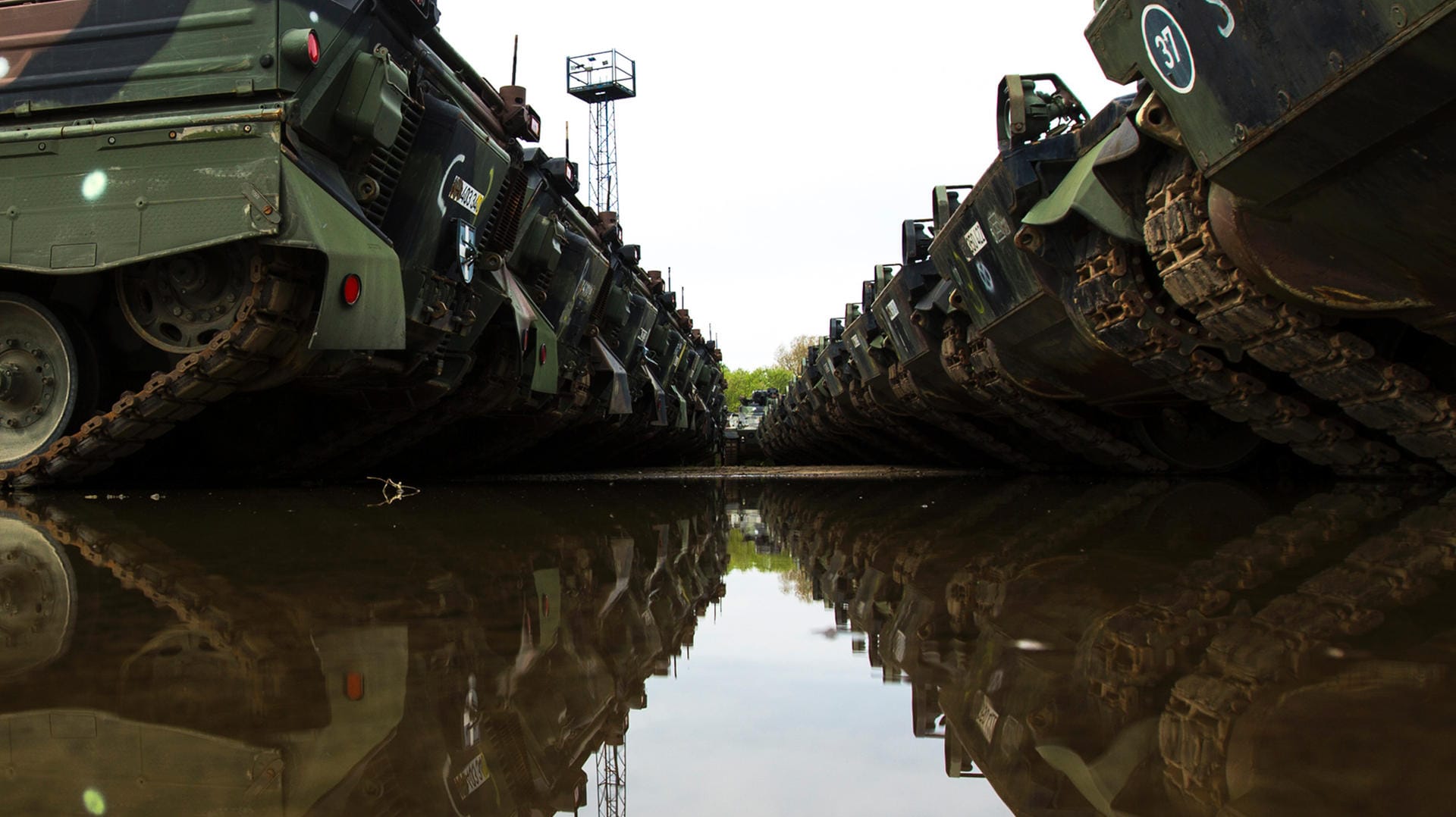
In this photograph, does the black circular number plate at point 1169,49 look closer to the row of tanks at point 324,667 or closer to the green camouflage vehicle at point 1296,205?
the green camouflage vehicle at point 1296,205

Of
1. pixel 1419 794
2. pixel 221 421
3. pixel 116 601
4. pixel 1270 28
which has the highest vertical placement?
pixel 1270 28

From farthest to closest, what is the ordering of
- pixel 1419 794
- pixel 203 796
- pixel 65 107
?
pixel 65 107 < pixel 203 796 < pixel 1419 794

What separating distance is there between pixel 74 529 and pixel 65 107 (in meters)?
3.98

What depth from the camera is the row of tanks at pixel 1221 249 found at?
4.35 m

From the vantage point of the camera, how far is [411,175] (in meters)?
9.03

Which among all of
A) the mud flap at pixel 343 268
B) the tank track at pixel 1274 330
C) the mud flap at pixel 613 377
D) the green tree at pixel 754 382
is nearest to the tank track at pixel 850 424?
the mud flap at pixel 613 377

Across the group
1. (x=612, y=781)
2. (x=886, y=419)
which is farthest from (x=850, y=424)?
(x=612, y=781)

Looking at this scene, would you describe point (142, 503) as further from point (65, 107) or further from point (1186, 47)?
point (1186, 47)

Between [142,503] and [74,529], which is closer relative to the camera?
[74,529]

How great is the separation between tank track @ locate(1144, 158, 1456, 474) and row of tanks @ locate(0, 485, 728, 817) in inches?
129

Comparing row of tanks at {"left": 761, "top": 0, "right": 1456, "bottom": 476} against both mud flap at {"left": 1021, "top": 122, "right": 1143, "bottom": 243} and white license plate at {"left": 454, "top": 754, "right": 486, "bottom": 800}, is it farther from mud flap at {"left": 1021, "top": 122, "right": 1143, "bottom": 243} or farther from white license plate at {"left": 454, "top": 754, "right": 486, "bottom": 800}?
white license plate at {"left": 454, "top": 754, "right": 486, "bottom": 800}

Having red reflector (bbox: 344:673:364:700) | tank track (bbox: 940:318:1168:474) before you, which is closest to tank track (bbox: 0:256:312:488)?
red reflector (bbox: 344:673:364:700)

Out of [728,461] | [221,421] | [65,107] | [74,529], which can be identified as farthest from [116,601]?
[728,461]

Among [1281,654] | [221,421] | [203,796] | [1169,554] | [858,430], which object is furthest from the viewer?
[858,430]
